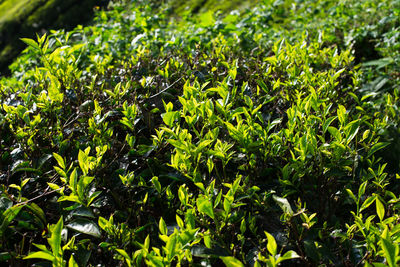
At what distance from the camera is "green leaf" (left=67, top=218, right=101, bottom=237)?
1.39 meters

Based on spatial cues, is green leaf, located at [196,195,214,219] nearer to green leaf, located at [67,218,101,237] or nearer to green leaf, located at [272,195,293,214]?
green leaf, located at [272,195,293,214]

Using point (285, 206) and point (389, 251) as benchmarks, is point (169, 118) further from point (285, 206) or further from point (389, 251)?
point (389, 251)

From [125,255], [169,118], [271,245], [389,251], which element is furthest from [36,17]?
[389,251]

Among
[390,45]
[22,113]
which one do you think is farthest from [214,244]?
[390,45]

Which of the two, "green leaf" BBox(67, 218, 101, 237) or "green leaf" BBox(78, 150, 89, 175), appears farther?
"green leaf" BBox(78, 150, 89, 175)

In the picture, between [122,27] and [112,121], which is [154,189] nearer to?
[112,121]

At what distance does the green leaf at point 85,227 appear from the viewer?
139 centimetres

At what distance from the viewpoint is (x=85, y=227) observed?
1.42m

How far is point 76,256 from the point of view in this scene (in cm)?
140

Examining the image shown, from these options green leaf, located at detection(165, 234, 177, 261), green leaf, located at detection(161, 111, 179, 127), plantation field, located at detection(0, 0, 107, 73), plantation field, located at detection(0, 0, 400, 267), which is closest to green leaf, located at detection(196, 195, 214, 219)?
plantation field, located at detection(0, 0, 400, 267)

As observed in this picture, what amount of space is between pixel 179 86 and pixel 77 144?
87 cm

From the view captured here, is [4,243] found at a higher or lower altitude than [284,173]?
higher

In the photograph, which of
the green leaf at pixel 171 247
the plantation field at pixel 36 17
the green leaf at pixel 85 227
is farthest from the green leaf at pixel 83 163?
the plantation field at pixel 36 17

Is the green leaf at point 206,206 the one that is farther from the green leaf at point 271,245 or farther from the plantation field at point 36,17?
the plantation field at point 36,17
